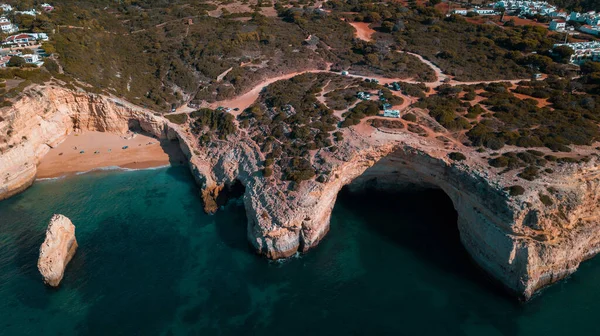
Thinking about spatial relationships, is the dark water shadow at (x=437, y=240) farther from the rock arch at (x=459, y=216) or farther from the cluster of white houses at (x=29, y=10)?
the cluster of white houses at (x=29, y=10)

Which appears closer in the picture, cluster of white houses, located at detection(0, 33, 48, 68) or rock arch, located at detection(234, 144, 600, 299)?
rock arch, located at detection(234, 144, 600, 299)

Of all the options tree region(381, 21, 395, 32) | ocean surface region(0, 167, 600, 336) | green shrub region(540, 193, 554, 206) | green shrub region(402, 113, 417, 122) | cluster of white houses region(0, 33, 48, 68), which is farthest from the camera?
tree region(381, 21, 395, 32)

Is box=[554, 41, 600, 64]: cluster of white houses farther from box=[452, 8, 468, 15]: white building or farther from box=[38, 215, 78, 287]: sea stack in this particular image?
box=[38, 215, 78, 287]: sea stack

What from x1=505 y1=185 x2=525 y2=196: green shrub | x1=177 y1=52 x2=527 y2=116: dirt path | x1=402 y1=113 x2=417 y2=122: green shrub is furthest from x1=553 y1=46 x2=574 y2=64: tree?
x1=505 y1=185 x2=525 y2=196: green shrub

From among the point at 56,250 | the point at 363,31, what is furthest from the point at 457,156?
the point at 363,31

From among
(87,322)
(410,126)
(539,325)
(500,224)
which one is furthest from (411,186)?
(87,322)
